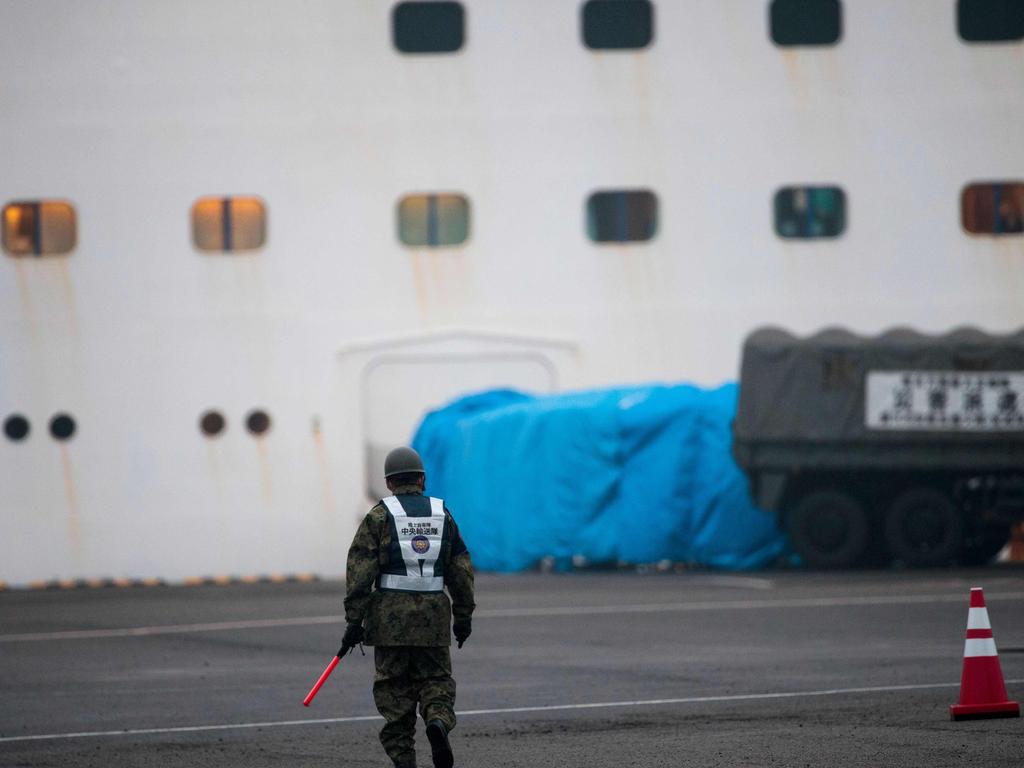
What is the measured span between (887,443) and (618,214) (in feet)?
17.3

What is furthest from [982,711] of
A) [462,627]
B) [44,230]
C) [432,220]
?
[44,230]

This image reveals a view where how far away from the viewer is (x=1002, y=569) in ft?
75.4

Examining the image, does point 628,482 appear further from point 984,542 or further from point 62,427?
point 62,427

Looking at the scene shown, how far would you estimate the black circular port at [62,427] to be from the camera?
26.2 metres

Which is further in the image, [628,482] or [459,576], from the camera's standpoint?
[628,482]

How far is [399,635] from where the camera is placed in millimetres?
8367

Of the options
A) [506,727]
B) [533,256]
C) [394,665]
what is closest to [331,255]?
[533,256]

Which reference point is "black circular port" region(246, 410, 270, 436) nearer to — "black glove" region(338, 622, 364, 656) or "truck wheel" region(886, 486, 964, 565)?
"truck wheel" region(886, 486, 964, 565)

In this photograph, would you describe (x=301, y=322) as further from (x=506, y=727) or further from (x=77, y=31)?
(x=506, y=727)

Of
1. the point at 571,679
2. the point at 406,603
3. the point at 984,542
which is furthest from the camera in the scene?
the point at 984,542

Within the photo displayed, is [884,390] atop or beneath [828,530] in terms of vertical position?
atop

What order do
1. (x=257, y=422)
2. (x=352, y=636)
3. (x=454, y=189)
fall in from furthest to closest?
(x=454, y=189) < (x=257, y=422) < (x=352, y=636)

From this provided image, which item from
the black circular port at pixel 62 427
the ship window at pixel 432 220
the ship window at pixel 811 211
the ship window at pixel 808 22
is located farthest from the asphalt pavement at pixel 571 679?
the ship window at pixel 808 22

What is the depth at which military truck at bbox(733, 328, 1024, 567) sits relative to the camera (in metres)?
23.0
